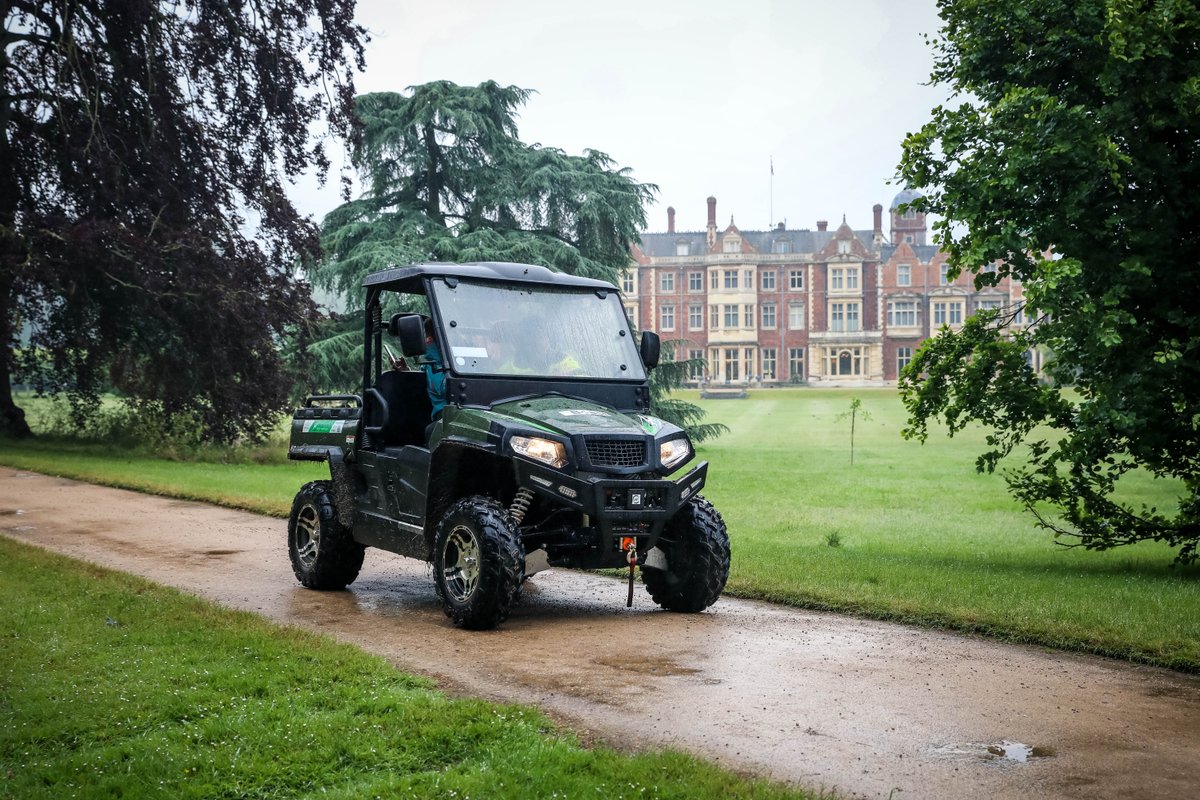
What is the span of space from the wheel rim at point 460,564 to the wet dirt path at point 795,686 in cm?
30

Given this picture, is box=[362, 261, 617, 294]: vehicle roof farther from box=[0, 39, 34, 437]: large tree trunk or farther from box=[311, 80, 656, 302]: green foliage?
box=[311, 80, 656, 302]: green foliage

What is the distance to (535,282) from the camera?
33.2ft

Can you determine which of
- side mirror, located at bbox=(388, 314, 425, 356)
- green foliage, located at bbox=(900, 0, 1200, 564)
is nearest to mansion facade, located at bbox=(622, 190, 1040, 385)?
green foliage, located at bbox=(900, 0, 1200, 564)

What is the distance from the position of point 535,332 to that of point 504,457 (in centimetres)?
139

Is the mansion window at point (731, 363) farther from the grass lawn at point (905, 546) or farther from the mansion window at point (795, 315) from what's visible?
the grass lawn at point (905, 546)

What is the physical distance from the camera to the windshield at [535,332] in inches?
380

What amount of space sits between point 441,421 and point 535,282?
4.74 ft

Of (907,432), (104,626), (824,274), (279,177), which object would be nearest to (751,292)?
(824,274)

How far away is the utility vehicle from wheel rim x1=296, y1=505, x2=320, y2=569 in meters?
0.02

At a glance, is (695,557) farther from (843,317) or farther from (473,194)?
(843,317)

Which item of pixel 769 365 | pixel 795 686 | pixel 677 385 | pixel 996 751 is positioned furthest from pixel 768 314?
pixel 996 751

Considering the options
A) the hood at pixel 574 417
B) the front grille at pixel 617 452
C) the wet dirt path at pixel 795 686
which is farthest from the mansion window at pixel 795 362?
the front grille at pixel 617 452

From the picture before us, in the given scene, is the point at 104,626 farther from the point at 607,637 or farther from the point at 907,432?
the point at 907,432

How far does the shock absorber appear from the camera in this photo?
350 inches
